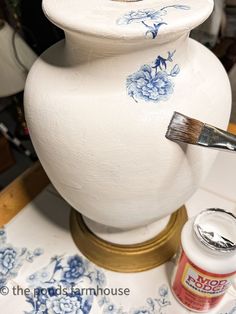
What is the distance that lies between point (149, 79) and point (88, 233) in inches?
11.8

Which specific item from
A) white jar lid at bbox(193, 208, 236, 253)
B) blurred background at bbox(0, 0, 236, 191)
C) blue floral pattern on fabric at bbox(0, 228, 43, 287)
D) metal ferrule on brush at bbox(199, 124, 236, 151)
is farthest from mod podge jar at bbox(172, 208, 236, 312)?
blurred background at bbox(0, 0, 236, 191)

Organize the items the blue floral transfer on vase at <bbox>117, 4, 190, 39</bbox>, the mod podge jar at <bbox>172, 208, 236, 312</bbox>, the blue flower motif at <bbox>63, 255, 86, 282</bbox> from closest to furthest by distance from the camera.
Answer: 1. the blue floral transfer on vase at <bbox>117, 4, 190, 39</bbox>
2. the mod podge jar at <bbox>172, 208, 236, 312</bbox>
3. the blue flower motif at <bbox>63, 255, 86, 282</bbox>

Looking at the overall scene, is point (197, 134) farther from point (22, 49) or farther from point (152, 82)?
point (22, 49)

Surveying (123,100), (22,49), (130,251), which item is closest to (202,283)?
(130,251)

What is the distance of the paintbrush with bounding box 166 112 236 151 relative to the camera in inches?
14.4

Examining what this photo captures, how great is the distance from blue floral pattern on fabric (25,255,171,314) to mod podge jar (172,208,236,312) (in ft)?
0.19

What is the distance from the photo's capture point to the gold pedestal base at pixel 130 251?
0.54m

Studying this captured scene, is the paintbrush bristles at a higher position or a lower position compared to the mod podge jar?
higher

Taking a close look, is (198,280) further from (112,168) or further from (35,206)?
(35,206)

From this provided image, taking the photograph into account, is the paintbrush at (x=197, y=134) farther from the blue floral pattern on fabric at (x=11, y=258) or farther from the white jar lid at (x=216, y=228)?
the blue floral pattern on fabric at (x=11, y=258)

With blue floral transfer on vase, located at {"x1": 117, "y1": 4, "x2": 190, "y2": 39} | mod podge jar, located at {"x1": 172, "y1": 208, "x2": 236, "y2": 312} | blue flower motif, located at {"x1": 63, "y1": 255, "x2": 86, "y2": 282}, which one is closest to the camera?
blue floral transfer on vase, located at {"x1": 117, "y1": 4, "x2": 190, "y2": 39}

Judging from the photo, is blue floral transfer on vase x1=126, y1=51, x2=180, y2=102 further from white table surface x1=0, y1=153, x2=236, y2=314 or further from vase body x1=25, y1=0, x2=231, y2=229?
white table surface x1=0, y1=153, x2=236, y2=314

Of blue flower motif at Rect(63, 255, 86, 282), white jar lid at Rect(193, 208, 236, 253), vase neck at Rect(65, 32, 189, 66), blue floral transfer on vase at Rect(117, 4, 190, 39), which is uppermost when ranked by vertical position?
blue floral transfer on vase at Rect(117, 4, 190, 39)

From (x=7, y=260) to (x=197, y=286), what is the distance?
0.29m
